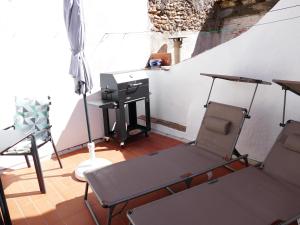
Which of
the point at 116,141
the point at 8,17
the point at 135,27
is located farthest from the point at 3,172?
the point at 135,27

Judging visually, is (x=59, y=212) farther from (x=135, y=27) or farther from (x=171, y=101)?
(x=135, y=27)

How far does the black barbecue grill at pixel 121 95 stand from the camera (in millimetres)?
4074

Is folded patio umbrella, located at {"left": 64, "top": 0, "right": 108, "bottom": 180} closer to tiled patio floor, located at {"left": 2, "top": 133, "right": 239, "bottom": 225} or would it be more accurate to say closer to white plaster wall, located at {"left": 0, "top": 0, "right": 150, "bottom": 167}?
tiled patio floor, located at {"left": 2, "top": 133, "right": 239, "bottom": 225}

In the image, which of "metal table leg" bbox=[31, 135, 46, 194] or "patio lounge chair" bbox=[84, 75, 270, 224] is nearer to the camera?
"patio lounge chair" bbox=[84, 75, 270, 224]

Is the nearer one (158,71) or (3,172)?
(3,172)

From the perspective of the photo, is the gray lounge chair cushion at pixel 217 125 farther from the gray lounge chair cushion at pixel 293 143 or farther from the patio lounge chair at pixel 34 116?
the patio lounge chair at pixel 34 116

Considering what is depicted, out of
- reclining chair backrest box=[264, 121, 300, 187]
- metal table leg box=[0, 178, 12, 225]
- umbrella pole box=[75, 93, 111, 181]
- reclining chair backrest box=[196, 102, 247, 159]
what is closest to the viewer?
metal table leg box=[0, 178, 12, 225]

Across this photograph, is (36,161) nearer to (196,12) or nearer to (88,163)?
(88,163)

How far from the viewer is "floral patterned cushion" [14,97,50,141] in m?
3.39

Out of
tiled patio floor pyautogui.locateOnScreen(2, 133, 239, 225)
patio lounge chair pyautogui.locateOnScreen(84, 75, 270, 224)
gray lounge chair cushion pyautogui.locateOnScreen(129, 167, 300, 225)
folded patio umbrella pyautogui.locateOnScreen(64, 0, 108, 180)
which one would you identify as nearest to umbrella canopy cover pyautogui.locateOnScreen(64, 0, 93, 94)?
folded patio umbrella pyautogui.locateOnScreen(64, 0, 108, 180)

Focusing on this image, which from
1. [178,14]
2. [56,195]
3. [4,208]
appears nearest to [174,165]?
[56,195]

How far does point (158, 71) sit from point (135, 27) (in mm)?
959

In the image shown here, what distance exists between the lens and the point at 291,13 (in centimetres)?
290

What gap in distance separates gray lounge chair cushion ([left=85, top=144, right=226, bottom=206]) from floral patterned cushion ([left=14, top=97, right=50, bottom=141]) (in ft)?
4.07
